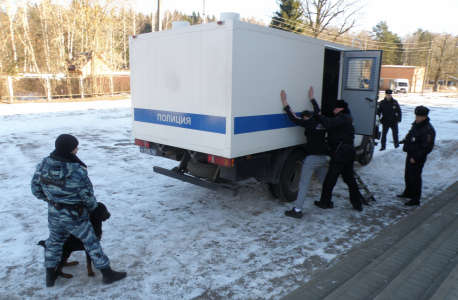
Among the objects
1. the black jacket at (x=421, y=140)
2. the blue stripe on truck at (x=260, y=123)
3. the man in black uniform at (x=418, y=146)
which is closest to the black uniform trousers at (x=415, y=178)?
the man in black uniform at (x=418, y=146)

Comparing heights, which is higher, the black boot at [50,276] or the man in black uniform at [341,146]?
the man in black uniform at [341,146]

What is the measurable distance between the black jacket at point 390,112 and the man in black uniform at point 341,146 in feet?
15.2

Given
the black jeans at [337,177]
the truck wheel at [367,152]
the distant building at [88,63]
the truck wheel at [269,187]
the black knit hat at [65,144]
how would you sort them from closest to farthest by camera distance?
the black knit hat at [65,144] < the black jeans at [337,177] < the truck wheel at [269,187] < the truck wheel at [367,152] < the distant building at [88,63]

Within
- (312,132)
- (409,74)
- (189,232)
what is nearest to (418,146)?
(312,132)

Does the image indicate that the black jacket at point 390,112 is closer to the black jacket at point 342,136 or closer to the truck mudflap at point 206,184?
the black jacket at point 342,136

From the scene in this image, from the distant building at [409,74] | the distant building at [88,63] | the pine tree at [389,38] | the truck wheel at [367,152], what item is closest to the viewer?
the truck wheel at [367,152]

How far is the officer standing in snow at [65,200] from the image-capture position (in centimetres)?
312

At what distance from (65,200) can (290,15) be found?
122 ft

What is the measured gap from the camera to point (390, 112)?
9.46m

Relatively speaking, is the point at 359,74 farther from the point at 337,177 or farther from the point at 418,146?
the point at 337,177

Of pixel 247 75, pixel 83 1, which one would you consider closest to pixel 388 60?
pixel 83 1

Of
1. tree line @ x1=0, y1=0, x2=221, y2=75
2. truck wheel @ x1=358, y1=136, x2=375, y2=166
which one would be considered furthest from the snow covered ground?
tree line @ x1=0, y1=0, x2=221, y2=75

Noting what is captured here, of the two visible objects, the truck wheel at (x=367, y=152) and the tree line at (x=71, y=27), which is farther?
the tree line at (x=71, y=27)

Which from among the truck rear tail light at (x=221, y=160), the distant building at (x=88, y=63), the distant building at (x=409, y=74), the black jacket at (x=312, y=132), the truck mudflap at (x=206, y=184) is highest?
the distant building at (x=409, y=74)
